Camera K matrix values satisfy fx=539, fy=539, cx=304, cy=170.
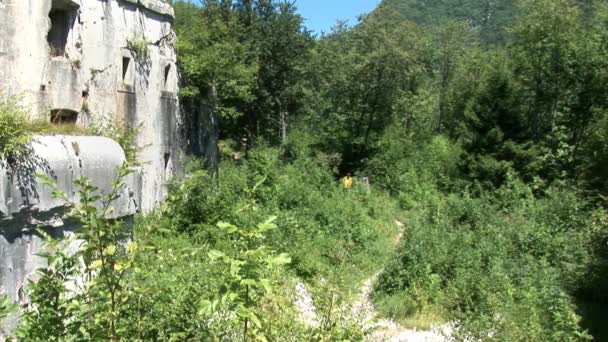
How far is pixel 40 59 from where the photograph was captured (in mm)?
10445

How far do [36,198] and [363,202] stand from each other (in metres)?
13.6

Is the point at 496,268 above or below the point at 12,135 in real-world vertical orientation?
below

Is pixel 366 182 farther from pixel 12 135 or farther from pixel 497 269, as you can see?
pixel 12 135

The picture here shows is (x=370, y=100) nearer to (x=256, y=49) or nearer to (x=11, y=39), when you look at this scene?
(x=256, y=49)

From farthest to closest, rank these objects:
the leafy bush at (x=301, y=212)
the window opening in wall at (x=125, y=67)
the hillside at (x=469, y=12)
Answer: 1. the hillside at (x=469, y=12)
2. the window opening in wall at (x=125, y=67)
3. the leafy bush at (x=301, y=212)

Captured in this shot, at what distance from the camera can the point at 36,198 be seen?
625 cm

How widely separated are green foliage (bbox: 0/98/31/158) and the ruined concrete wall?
7.51ft

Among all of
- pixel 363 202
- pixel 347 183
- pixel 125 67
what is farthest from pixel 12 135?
Answer: pixel 347 183

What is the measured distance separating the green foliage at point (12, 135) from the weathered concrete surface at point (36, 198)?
0.39 ft

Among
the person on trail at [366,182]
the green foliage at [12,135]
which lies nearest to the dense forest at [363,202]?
the person on trail at [366,182]

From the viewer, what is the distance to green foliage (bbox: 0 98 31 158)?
6.13 metres

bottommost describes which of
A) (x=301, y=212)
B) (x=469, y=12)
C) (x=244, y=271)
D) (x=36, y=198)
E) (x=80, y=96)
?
(x=301, y=212)

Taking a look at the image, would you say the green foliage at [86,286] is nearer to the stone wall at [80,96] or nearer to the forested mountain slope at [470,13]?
the stone wall at [80,96]

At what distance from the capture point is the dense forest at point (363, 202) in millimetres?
3092
